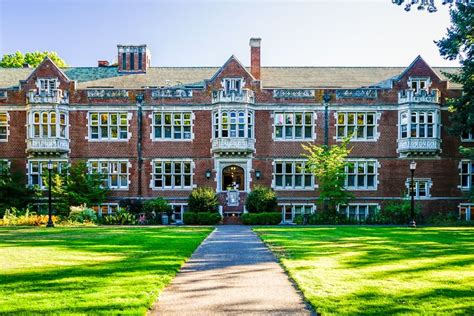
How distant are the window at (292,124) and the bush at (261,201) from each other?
4442mm

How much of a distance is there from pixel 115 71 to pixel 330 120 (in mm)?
16361

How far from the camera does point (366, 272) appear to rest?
9.28 meters

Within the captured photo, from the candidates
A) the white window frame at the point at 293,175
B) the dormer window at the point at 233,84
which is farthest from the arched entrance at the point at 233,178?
the dormer window at the point at 233,84

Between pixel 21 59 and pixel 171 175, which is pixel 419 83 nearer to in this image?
pixel 171 175

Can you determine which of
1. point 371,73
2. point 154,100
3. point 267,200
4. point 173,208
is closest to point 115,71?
point 154,100

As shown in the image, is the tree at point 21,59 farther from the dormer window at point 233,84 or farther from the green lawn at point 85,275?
the green lawn at point 85,275

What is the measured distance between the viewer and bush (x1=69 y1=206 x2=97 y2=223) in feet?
86.5

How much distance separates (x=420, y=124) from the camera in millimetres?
30141

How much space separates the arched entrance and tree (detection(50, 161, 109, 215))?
25.5ft

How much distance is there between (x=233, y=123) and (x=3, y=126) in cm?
1542

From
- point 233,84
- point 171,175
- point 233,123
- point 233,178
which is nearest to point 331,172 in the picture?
point 233,178

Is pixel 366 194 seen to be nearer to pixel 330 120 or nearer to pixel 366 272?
pixel 330 120

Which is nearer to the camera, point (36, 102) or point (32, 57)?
point (36, 102)

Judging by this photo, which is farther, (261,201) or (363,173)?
(363,173)
